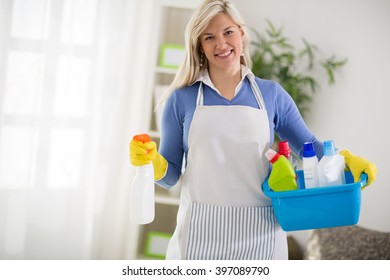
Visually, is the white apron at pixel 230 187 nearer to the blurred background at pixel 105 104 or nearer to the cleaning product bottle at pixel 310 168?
the cleaning product bottle at pixel 310 168

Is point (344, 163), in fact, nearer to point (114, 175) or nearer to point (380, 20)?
point (380, 20)

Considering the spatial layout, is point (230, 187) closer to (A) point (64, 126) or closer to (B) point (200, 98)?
(B) point (200, 98)

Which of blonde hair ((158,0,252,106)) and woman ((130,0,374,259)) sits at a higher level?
blonde hair ((158,0,252,106))

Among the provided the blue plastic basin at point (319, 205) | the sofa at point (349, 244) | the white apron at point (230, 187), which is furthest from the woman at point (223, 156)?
the sofa at point (349, 244)

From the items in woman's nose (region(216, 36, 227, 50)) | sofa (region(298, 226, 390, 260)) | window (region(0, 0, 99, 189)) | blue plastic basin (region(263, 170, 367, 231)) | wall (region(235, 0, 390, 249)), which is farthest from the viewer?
wall (region(235, 0, 390, 249))

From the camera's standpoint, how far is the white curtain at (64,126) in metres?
1.80

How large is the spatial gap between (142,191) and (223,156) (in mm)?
239

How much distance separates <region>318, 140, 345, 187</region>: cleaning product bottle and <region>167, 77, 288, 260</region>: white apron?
160 millimetres

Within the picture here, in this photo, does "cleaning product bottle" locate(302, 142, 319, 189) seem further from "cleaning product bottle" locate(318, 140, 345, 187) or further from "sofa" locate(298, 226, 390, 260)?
"sofa" locate(298, 226, 390, 260)

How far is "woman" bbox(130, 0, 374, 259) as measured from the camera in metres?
1.15

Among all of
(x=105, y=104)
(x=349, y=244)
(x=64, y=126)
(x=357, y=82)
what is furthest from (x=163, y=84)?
(x=349, y=244)

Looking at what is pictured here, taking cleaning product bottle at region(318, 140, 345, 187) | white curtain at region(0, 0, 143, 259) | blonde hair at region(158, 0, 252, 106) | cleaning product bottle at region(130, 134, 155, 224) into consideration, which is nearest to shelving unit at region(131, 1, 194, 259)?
white curtain at region(0, 0, 143, 259)

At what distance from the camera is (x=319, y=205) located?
1.04 metres

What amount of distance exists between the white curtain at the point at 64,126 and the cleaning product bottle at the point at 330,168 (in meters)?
1.32
